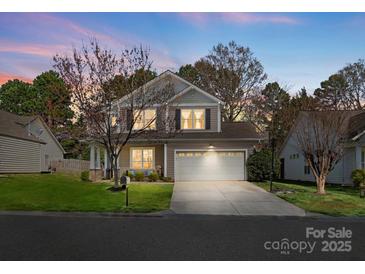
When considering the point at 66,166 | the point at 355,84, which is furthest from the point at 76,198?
the point at 355,84

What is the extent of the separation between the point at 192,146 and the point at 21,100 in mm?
32624

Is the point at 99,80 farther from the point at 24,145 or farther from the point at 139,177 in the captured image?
the point at 24,145

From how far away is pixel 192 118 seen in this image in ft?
84.5

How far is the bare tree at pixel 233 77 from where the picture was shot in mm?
38562

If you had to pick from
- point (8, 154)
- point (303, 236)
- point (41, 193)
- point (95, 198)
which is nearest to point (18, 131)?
point (8, 154)

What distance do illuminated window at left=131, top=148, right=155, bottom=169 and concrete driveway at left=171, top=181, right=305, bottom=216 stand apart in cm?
653

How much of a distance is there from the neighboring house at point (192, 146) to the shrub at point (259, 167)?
84 centimetres

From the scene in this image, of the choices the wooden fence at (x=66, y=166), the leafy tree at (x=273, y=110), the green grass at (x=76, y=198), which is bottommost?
the green grass at (x=76, y=198)

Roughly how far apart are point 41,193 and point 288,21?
40.3 feet

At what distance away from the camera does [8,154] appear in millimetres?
27891

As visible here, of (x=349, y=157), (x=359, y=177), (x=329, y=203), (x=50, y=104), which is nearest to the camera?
(x=329, y=203)

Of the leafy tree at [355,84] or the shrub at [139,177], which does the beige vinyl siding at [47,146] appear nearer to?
the shrub at [139,177]

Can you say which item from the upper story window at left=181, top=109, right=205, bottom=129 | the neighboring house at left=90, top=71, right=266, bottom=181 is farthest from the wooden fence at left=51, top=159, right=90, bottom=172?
the upper story window at left=181, top=109, right=205, bottom=129

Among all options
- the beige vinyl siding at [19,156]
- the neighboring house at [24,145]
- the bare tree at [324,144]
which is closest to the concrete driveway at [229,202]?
the bare tree at [324,144]
